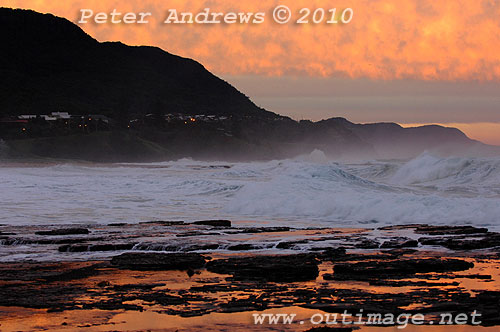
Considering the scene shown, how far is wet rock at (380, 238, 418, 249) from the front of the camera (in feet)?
57.8

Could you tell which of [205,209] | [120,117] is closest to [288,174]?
[205,209]

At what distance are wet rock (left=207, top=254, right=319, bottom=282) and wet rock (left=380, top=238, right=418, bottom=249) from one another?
332 centimetres

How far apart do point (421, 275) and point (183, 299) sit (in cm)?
472

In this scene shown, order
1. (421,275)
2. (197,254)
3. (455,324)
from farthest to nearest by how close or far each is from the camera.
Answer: (197,254) < (421,275) < (455,324)

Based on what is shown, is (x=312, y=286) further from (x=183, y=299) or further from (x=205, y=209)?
(x=205, y=209)

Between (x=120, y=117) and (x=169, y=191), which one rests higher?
(x=120, y=117)

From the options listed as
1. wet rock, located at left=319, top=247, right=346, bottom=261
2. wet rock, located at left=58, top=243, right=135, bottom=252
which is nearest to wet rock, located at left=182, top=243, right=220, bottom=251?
wet rock, located at left=58, top=243, right=135, bottom=252

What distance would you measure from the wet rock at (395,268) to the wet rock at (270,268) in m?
0.57

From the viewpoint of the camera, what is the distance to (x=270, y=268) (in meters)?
13.5

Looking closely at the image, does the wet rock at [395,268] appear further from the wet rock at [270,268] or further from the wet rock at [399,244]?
the wet rock at [399,244]

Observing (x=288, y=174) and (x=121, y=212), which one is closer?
(x=121, y=212)

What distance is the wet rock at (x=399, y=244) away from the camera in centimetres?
1761

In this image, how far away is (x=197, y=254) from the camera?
1582 centimetres

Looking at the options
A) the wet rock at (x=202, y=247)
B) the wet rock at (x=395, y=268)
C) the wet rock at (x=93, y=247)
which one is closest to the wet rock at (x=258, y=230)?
the wet rock at (x=202, y=247)
